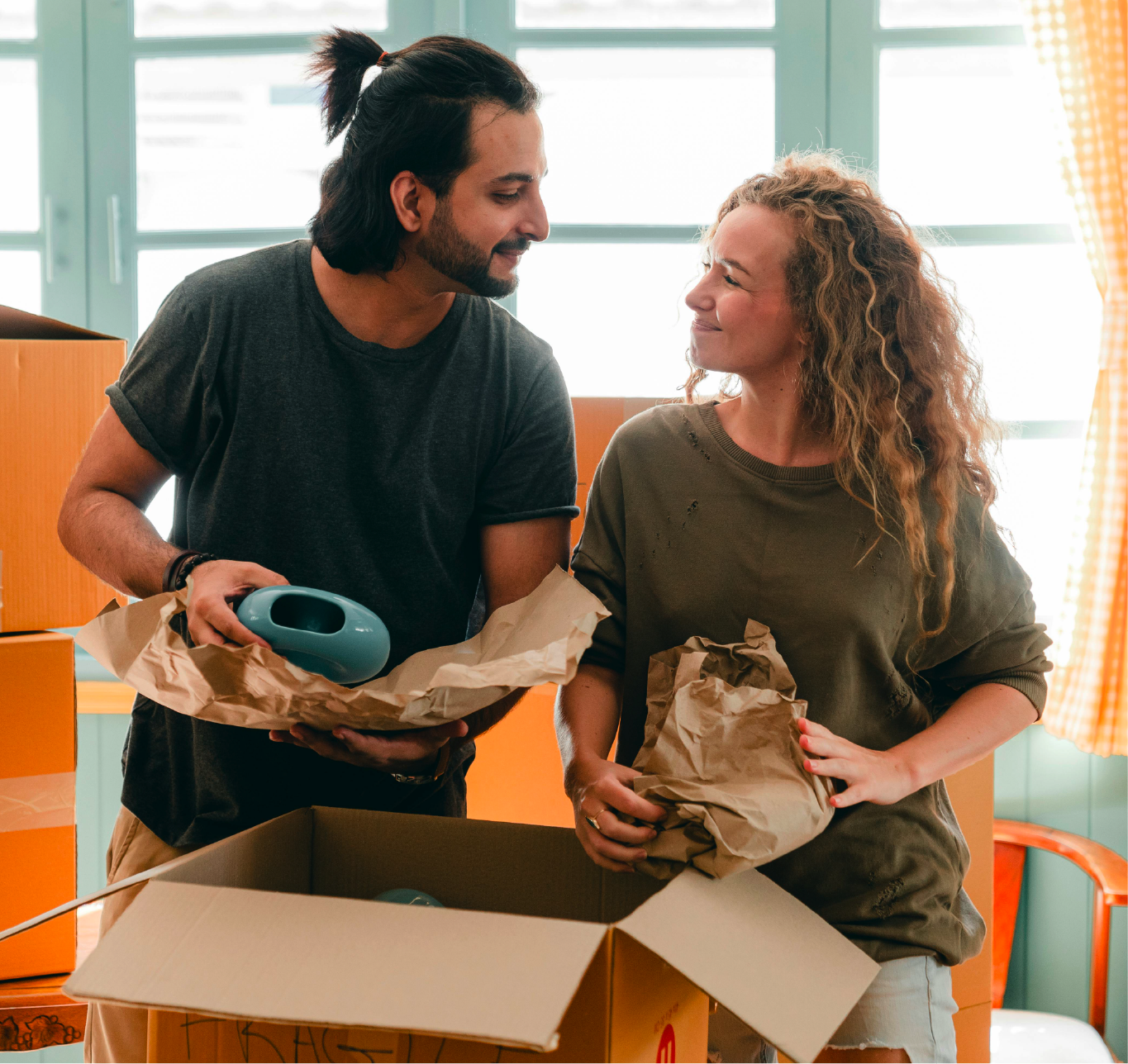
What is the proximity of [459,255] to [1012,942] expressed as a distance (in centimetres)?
190

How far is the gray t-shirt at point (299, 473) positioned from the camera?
3.39ft

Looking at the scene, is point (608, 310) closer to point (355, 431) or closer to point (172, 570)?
point (355, 431)

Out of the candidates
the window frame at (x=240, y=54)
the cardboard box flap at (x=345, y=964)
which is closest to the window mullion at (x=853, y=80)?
the window frame at (x=240, y=54)

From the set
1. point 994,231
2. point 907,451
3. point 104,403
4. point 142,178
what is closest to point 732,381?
point 907,451

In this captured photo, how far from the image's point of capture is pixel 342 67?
44.1 inches

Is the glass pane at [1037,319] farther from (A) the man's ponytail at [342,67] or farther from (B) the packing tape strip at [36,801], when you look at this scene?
(B) the packing tape strip at [36,801]

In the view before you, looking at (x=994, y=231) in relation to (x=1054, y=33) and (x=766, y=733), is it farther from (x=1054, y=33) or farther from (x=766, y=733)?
(x=766, y=733)

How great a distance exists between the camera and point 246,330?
1.04 m

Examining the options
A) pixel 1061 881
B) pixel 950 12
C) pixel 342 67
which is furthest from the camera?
pixel 950 12

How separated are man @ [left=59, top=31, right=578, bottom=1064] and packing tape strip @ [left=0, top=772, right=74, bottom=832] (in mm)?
174

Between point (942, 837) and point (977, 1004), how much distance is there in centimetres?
50

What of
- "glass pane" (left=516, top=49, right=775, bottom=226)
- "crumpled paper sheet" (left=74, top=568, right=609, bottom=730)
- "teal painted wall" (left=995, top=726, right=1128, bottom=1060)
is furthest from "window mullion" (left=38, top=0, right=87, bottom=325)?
"teal painted wall" (left=995, top=726, right=1128, bottom=1060)

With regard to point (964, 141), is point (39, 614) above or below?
below

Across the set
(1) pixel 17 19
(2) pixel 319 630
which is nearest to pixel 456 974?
(2) pixel 319 630
